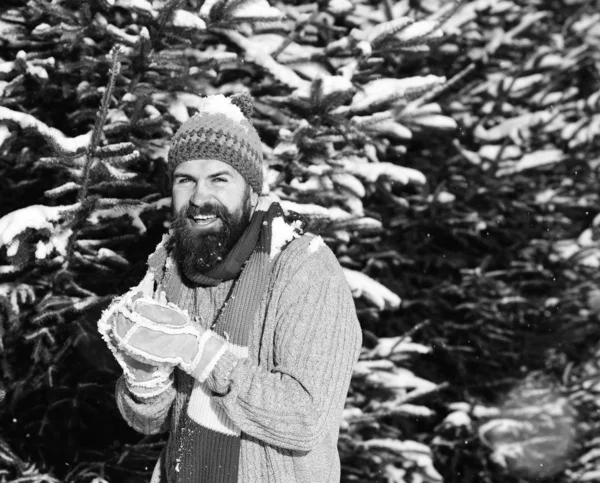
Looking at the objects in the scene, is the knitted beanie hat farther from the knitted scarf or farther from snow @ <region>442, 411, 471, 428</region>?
snow @ <region>442, 411, 471, 428</region>

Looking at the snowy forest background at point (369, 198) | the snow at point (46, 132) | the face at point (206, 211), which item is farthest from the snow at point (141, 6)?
the face at point (206, 211)

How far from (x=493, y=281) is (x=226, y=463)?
4.02m

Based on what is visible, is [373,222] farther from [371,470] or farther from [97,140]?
[371,470]

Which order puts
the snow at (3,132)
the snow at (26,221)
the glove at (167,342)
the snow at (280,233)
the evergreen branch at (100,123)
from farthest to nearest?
the snow at (3,132) < the snow at (26,221) < the evergreen branch at (100,123) < the snow at (280,233) < the glove at (167,342)

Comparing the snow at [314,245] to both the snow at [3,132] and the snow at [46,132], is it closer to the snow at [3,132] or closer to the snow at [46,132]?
the snow at [46,132]

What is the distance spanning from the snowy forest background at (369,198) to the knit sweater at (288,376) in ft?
2.65

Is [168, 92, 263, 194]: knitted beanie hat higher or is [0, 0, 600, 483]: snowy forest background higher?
[168, 92, 263, 194]: knitted beanie hat

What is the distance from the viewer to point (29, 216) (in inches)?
110

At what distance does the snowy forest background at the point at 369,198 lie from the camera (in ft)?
10.5

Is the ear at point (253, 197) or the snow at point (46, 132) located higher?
the ear at point (253, 197)

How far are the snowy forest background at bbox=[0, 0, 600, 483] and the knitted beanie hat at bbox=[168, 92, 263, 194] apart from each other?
1.79ft

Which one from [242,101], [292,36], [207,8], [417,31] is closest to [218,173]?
[242,101]

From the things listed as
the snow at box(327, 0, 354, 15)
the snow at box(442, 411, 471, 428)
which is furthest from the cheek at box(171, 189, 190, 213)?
the snow at box(442, 411, 471, 428)

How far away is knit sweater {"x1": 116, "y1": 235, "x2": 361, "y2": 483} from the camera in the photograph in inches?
70.5
